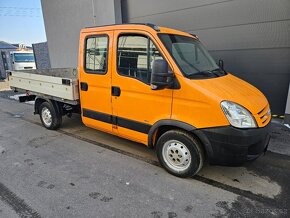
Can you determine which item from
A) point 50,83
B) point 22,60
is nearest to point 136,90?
point 50,83

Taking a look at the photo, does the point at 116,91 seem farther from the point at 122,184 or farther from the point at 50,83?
the point at 50,83

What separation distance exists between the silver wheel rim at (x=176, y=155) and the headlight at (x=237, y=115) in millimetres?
761

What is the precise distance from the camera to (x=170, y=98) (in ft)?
9.96

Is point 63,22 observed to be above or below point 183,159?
above

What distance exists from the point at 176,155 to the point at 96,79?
189cm

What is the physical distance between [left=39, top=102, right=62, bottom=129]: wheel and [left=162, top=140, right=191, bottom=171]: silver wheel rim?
9.62ft

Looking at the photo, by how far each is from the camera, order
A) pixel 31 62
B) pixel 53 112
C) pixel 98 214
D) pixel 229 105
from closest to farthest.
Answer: pixel 98 214 → pixel 229 105 → pixel 53 112 → pixel 31 62

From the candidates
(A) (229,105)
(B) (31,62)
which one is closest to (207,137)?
(A) (229,105)

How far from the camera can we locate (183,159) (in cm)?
312

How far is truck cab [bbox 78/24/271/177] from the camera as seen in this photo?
2.72 m

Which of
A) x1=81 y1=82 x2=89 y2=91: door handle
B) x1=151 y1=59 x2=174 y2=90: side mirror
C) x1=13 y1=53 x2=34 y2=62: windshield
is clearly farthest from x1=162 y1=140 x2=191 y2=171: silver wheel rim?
x1=13 y1=53 x2=34 y2=62: windshield

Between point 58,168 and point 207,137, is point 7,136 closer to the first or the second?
point 58,168

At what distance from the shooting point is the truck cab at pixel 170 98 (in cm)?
272

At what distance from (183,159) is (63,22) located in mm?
9442
